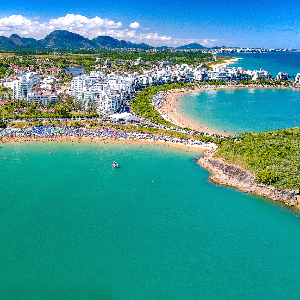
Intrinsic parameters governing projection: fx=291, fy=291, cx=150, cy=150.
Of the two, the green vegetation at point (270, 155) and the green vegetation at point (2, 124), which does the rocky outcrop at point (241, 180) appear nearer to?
the green vegetation at point (270, 155)

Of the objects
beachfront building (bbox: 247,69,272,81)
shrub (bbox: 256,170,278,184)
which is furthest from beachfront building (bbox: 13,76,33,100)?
beachfront building (bbox: 247,69,272,81)

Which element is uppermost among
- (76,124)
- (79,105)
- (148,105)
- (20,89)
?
(20,89)

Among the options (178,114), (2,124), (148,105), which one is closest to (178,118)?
(178,114)

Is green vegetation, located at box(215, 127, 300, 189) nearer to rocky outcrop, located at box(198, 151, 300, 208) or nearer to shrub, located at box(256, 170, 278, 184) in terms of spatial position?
shrub, located at box(256, 170, 278, 184)

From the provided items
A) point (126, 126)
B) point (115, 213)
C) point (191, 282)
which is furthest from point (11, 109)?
point (191, 282)

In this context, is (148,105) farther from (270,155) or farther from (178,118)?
(270,155)
